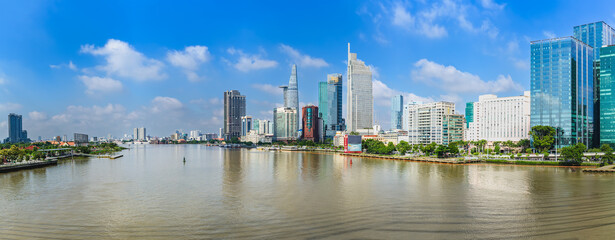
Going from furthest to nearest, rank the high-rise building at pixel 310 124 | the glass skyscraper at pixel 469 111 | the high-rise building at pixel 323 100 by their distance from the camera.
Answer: the high-rise building at pixel 323 100
the high-rise building at pixel 310 124
the glass skyscraper at pixel 469 111

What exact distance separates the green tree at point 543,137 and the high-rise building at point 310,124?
9070cm

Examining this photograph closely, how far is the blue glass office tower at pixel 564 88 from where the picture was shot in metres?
55.3

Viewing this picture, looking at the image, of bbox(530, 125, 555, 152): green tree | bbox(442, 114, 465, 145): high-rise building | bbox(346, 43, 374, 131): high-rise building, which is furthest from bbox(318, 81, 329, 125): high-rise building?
bbox(530, 125, 555, 152): green tree

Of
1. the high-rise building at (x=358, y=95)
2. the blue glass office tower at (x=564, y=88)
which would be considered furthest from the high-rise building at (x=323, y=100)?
the blue glass office tower at (x=564, y=88)

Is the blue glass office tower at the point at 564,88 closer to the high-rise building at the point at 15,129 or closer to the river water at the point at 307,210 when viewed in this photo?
the river water at the point at 307,210

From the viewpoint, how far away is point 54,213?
16.7 metres

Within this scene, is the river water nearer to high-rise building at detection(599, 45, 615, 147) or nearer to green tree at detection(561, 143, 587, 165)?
green tree at detection(561, 143, 587, 165)

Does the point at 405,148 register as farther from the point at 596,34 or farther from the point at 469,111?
the point at 469,111

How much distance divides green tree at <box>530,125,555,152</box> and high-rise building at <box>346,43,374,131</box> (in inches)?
3579

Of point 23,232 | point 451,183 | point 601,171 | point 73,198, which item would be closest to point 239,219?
point 23,232

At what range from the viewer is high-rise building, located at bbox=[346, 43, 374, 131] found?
144000 millimetres

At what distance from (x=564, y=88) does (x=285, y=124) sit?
435ft

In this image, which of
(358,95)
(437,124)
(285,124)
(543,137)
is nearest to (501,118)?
(437,124)

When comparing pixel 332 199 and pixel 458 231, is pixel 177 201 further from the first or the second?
pixel 458 231
